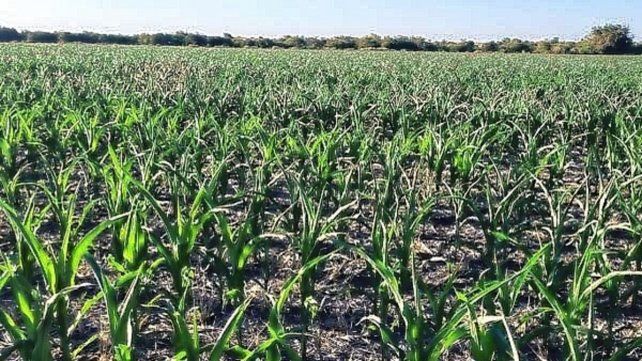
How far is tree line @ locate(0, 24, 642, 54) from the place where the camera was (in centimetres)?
5334

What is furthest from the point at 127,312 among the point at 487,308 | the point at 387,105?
the point at 387,105

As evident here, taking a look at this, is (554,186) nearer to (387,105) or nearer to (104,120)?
(387,105)

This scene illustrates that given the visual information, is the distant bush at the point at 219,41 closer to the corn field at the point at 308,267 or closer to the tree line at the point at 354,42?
the tree line at the point at 354,42

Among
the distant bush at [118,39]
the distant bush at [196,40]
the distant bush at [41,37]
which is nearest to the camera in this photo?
the distant bush at [41,37]

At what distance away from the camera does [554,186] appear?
14.4ft

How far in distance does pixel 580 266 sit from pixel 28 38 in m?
58.0

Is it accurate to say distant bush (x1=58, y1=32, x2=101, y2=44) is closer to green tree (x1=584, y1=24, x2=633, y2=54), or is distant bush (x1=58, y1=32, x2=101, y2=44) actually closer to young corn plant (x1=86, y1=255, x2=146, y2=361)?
green tree (x1=584, y1=24, x2=633, y2=54)

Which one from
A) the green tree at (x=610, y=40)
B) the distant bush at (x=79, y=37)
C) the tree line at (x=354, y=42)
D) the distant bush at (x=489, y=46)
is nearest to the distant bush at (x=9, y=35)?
the tree line at (x=354, y=42)

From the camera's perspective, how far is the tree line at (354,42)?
5334 cm

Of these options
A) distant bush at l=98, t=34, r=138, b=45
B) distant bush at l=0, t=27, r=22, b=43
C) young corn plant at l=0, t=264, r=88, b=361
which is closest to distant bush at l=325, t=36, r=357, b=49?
distant bush at l=98, t=34, r=138, b=45

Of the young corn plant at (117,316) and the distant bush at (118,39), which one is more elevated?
the distant bush at (118,39)

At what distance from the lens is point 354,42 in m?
55.4

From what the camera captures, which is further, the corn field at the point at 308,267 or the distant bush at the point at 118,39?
the distant bush at the point at 118,39

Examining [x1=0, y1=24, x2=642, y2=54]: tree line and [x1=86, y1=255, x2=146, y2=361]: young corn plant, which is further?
[x1=0, y1=24, x2=642, y2=54]: tree line
